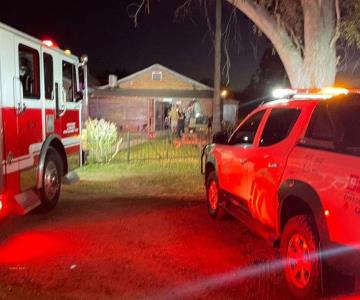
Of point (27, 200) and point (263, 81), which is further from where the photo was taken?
point (263, 81)

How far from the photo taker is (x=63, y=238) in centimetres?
763

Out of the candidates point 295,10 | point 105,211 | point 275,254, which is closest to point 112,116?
point 295,10

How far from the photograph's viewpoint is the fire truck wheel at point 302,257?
496 centimetres

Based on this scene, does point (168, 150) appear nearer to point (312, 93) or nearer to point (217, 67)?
point (217, 67)

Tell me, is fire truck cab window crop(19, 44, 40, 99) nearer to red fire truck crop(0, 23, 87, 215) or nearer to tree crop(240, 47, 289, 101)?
red fire truck crop(0, 23, 87, 215)

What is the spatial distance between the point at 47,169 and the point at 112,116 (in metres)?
32.2

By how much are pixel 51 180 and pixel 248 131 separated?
3555mm

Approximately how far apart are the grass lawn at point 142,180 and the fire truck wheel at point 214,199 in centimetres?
201

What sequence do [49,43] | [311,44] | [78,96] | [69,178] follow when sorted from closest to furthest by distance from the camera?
[49,43], [69,178], [78,96], [311,44]

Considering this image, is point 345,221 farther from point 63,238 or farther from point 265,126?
point 63,238

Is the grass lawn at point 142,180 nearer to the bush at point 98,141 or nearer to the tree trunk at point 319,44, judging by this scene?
the bush at point 98,141

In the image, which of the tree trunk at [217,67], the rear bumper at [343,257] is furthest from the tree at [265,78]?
the rear bumper at [343,257]

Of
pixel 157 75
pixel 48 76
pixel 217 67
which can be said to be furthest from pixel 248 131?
pixel 157 75

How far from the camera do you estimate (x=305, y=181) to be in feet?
16.6
